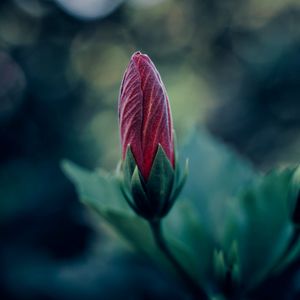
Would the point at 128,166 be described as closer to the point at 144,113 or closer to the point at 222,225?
the point at 144,113

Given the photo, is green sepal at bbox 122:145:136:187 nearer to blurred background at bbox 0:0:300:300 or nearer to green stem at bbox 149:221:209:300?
green stem at bbox 149:221:209:300

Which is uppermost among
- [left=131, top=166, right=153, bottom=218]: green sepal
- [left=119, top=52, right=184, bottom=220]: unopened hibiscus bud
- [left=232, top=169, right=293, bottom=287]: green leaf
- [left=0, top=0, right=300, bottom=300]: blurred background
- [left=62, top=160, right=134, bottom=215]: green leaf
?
[left=119, top=52, right=184, bottom=220]: unopened hibiscus bud

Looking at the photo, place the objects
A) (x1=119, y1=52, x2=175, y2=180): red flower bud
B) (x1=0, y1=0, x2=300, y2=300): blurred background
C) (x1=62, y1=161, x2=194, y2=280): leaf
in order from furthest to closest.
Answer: (x1=0, y1=0, x2=300, y2=300): blurred background
(x1=62, y1=161, x2=194, y2=280): leaf
(x1=119, y1=52, x2=175, y2=180): red flower bud

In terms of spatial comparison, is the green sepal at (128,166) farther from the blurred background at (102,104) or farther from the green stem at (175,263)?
the blurred background at (102,104)

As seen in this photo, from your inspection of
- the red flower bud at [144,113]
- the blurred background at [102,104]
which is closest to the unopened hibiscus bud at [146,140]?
the red flower bud at [144,113]

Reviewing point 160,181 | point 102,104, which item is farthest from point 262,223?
point 102,104

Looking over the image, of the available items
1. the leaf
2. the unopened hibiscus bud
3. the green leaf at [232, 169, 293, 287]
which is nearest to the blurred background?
the green leaf at [232, 169, 293, 287]
